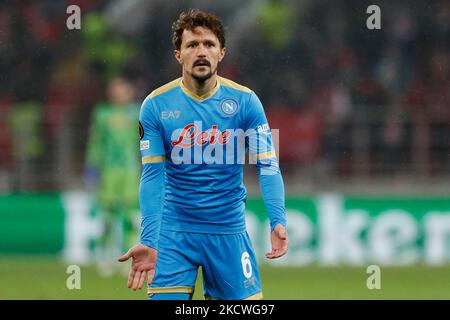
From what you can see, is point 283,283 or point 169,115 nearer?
point 169,115

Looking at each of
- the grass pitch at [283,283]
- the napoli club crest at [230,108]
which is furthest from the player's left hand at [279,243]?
the grass pitch at [283,283]

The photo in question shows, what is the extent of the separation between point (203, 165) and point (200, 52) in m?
0.72

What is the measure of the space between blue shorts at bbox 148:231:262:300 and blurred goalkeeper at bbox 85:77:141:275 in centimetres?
623

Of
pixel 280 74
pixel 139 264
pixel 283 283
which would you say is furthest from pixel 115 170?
pixel 139 264

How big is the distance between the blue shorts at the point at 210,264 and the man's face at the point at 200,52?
40.3 inches

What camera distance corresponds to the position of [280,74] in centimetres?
1684

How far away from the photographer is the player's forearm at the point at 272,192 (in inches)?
269

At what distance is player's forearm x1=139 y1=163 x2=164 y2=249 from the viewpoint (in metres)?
6.67

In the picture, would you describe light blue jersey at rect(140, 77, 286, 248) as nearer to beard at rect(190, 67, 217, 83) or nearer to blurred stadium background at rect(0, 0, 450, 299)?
beard at rect(190, 67, 217, 83)

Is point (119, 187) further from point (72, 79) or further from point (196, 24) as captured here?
point (196, 24)

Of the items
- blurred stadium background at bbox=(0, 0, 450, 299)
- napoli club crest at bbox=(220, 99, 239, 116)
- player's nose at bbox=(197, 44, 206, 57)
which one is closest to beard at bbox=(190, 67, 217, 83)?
player's nose at bbox=(197, 44, 206, 57)

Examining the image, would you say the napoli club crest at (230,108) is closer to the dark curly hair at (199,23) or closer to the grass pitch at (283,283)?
the dark curly hair at (199,23)

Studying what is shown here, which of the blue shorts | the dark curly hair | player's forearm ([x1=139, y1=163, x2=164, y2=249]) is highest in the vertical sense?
the dark curly hair

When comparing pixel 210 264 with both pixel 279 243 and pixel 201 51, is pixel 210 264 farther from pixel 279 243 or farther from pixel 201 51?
pixel 201 51
